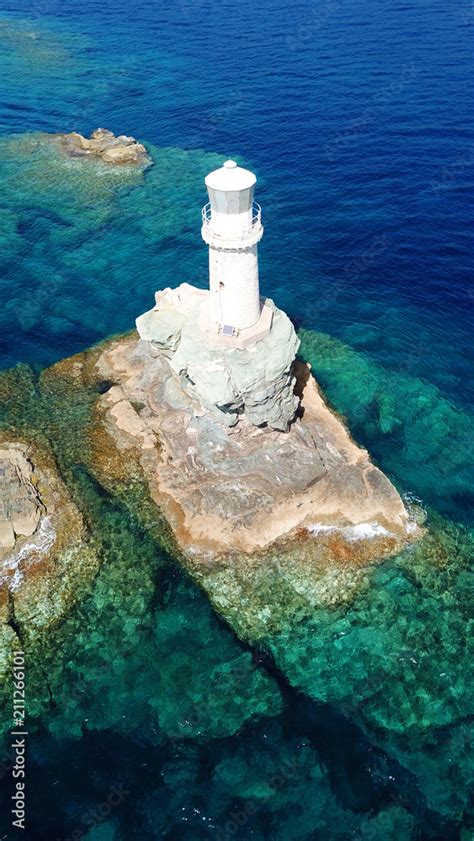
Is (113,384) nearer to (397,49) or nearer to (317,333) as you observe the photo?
(317,333)

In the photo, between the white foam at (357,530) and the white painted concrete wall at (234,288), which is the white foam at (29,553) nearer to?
the white foam at (357,530)

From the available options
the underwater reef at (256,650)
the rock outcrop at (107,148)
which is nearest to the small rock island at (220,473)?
the underwater reef at (256,650)

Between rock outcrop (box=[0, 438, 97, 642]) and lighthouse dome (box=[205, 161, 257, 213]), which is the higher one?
lighthouse dome (box=[205, 161, 257, 213])

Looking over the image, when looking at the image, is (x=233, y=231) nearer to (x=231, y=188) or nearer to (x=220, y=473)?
(x=231, y=188)

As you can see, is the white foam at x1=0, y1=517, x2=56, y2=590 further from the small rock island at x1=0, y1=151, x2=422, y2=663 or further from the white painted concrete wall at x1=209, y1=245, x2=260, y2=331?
the white painted concrete wall at x1=209, y1=245, x2=260, y2=331

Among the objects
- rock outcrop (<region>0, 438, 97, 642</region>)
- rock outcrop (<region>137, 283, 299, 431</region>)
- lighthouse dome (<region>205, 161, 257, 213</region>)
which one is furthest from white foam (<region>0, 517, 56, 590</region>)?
lighthouse dome (<region>205, 161, 257, 213</region>)

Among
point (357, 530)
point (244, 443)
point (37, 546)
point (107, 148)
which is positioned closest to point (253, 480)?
point (244, 443)

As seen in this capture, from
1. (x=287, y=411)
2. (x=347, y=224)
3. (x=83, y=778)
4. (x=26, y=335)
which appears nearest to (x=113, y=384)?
(x=26, y=335)

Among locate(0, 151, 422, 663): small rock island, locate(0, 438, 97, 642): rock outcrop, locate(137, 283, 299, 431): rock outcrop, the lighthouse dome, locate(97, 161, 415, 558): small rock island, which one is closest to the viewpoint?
the lighthouse dome
